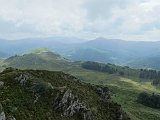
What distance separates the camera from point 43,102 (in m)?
59.5

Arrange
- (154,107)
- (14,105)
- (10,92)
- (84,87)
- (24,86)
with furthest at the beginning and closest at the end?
1. (154,107)
2. (84,87)
3. (24,86)
4. (10,92)
5. (14,105)

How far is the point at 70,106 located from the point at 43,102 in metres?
5.07

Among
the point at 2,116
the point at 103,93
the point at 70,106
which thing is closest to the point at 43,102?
the point at 70,106

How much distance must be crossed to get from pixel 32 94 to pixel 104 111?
18.9 meters

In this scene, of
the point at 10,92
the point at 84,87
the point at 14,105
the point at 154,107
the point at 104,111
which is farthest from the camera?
the point at 154,107

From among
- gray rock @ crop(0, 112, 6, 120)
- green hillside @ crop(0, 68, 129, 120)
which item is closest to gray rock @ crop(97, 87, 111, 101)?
green hillside @ crop(0, 68, 129, 120)

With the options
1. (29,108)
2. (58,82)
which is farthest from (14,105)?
(58,82)

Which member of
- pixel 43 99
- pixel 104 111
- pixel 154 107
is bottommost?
pixel 154 107

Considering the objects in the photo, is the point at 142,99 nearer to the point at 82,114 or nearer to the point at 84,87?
the point at 84,87

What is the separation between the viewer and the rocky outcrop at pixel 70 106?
60.2 meters

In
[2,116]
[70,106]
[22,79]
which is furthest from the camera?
[22,79]

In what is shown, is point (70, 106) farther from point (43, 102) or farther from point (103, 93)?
point (103, 93)

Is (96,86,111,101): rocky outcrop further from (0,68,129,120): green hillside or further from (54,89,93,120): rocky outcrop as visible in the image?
(54,89,93,120): rocky outcrop

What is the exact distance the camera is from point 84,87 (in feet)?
263
